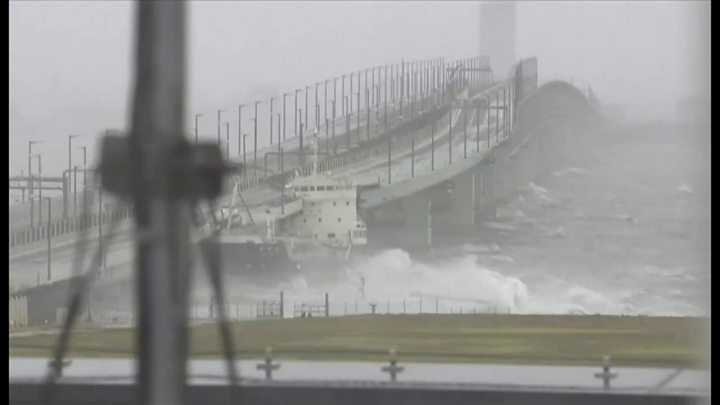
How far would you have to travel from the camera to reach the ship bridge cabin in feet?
3.99

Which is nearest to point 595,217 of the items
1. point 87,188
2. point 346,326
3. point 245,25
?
point 346,326

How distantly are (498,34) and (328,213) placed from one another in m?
0.35

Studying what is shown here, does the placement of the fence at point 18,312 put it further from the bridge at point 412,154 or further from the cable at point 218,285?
the cable at point 218,285

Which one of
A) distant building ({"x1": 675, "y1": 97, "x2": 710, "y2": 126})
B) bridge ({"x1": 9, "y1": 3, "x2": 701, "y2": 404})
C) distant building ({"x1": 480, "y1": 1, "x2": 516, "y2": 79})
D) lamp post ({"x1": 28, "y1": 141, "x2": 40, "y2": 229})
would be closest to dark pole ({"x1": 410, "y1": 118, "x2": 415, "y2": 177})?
bridge ({"x1": 9, "y1": 3, "x2": 701, "y2": 404})

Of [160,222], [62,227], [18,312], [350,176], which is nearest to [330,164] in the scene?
[350,176]

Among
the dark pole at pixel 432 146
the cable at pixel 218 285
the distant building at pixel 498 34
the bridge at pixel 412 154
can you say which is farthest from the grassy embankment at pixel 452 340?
the distant building at pixel 498 34

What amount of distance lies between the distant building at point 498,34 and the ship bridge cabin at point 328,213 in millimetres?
271

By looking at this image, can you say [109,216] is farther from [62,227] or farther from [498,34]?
[498,34]

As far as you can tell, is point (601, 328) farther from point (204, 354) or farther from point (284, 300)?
point (204, 354)

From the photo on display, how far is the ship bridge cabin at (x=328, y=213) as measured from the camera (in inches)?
47.9

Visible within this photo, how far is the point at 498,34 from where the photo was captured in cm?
125

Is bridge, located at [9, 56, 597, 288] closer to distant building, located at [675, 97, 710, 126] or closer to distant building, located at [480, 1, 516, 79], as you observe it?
distant building, located at [480, 1, 516, 79]

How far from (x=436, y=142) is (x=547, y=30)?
8.8 inches

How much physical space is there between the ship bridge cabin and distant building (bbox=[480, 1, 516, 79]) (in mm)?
271
